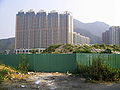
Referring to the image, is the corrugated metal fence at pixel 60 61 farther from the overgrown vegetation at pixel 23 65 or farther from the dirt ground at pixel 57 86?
the dirt ground at pixel 57 86

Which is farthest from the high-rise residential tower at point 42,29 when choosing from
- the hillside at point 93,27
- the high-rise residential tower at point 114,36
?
the hillside at point 93,27

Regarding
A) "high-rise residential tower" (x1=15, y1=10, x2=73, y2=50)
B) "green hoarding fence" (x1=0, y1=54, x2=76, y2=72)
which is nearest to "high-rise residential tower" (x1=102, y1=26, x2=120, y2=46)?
"high-rise residential tower" (x1=15, y1=10, x2=73, y2=50)

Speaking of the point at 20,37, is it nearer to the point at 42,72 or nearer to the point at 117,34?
the point at 117,34

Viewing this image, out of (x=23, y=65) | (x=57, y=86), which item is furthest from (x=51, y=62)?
(x=57, y=86)

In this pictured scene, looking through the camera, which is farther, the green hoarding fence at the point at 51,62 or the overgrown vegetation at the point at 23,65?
the overgrown vegetation at the point at 23,65

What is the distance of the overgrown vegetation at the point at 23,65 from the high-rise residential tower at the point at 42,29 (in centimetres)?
6679

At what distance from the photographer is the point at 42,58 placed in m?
15.3

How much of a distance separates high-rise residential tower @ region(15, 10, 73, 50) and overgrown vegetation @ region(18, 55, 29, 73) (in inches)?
2629

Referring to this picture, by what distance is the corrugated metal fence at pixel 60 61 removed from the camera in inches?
508

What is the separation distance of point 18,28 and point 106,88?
81221 mm

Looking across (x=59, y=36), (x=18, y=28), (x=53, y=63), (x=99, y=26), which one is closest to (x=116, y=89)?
(x=53, y=63)

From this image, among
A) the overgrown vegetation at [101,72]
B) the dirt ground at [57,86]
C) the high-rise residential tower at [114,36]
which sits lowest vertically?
the dirt ground at [57,86]

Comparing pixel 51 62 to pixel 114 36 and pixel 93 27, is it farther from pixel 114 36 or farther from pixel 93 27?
pixel 93 27

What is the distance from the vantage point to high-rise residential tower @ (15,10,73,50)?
8350cm
